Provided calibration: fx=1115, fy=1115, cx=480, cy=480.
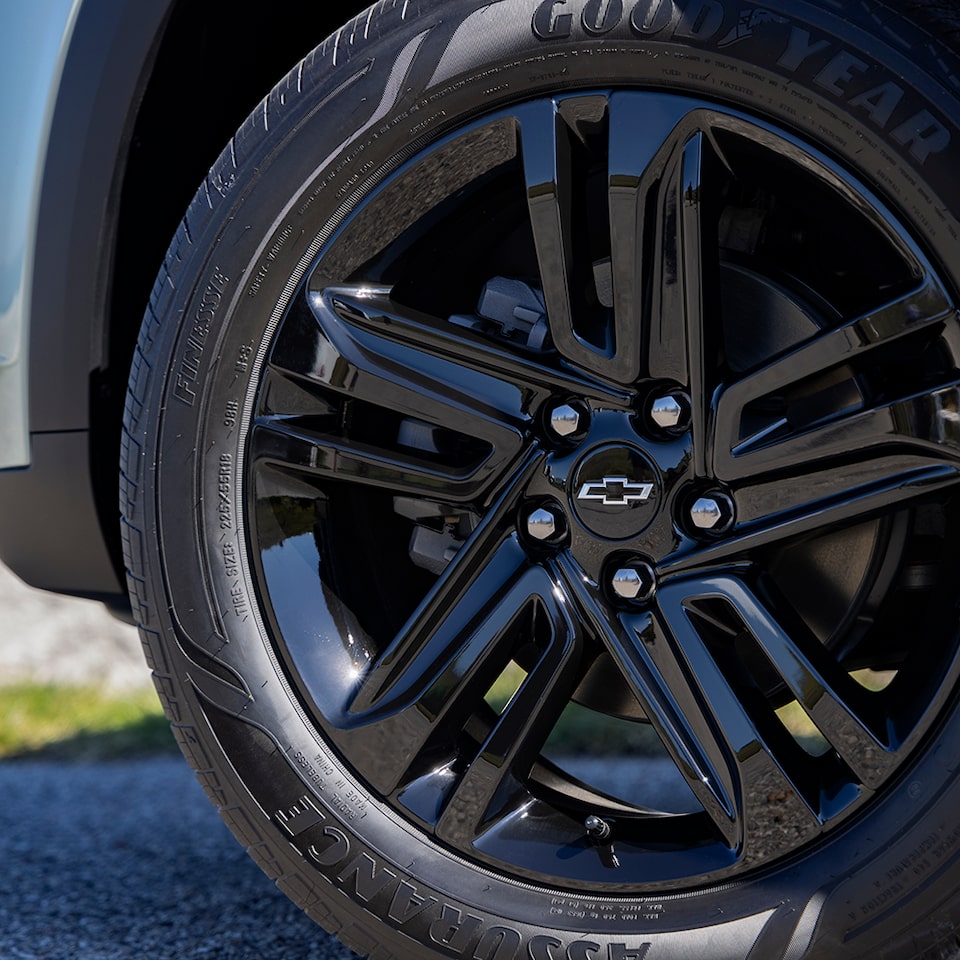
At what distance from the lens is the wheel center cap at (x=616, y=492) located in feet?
4.54

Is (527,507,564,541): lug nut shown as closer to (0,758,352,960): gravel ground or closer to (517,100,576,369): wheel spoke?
(517,100,576,369): wheel spoke

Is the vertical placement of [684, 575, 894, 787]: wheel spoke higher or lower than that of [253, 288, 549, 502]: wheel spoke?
lower

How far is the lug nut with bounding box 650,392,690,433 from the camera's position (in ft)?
4.47

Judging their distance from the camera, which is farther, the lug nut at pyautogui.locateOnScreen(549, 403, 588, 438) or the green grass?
the green grass

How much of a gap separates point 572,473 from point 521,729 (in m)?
0.34

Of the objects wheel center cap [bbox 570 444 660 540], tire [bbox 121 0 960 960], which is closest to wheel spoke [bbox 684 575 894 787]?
tire [bbox 121 0 960 960]

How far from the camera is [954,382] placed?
3.97 feet

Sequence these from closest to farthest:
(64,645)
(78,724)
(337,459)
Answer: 1. (337,459)
2. (78,724)
3. (64,645)

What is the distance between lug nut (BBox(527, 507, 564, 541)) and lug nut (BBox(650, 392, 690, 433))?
0.60 ft

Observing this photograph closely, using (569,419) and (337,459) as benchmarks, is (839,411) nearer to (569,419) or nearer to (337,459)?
(569,419)

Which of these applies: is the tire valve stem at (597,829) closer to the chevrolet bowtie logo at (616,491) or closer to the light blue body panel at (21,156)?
the chevrolet bowtie logo at (616,491)

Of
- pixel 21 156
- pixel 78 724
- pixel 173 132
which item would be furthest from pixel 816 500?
pixel 78 724

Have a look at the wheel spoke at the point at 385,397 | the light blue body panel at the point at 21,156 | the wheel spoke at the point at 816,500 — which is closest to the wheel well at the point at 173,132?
the light blue body panel at the point at 21,156

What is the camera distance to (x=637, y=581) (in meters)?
1.40
